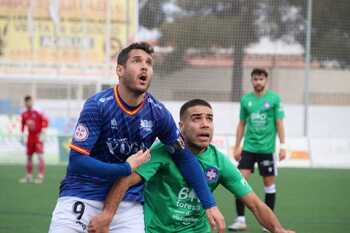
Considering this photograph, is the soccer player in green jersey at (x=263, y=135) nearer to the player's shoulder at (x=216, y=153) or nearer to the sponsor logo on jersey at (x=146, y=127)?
the player's shoulder at (x=216, y=153)

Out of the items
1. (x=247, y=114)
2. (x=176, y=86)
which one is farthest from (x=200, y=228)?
(x=176, y=86)

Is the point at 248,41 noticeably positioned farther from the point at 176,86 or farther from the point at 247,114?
the point at 247,114

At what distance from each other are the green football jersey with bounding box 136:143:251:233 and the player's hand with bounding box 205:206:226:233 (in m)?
0.22

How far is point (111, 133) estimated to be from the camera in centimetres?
459

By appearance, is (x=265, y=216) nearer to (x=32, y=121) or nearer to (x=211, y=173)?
(x=211, y=173)

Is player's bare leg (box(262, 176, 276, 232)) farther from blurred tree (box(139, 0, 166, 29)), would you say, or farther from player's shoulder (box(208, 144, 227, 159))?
blurred tree (box(139, 0, 166, 29))

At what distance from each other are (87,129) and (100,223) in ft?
1.92

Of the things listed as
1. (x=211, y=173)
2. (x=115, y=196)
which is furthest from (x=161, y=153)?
(x=115, y=196)

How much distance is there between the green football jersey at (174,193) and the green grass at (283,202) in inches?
155

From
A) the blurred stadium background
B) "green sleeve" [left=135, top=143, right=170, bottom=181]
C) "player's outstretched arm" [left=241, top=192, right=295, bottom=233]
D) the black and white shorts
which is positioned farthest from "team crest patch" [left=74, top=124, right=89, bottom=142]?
the blurred stadium background

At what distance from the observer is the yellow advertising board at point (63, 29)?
982 inches

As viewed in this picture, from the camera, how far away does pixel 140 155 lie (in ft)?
14.8

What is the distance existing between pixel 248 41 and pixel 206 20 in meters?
1.55

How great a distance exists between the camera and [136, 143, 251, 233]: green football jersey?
15.7ft
